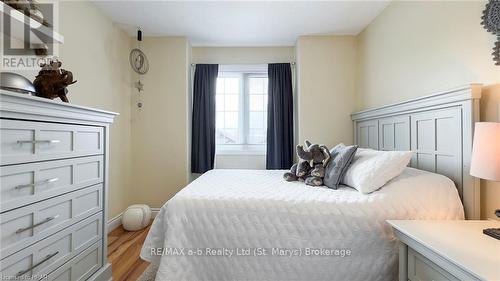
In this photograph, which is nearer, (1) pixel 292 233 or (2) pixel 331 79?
(1) pixel 292 233

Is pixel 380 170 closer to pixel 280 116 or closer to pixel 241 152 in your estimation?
pixel 280 116

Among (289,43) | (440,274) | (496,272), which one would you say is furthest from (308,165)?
(289,43)

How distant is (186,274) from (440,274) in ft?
4.20

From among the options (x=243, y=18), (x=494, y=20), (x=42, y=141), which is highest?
(x=243, y=18)

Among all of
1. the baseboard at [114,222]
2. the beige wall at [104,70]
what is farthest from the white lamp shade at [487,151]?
the baseboard at [114,222]

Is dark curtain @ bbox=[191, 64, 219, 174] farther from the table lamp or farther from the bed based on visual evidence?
the table lamp

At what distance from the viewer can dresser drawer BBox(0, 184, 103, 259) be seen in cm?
101

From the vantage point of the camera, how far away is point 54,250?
125 cm

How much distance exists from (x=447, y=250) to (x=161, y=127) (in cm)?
306

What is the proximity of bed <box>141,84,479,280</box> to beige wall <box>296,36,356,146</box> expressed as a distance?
1.66 metres

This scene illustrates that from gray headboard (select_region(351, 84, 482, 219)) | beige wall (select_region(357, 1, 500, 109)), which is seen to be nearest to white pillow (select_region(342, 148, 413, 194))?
gray headboard (select_region(351, 84, 482, 219))

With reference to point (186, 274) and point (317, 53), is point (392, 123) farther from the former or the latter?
point (186, 274)

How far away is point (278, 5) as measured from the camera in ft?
8.05

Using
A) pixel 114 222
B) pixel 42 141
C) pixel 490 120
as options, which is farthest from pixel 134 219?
pixel 490 120
